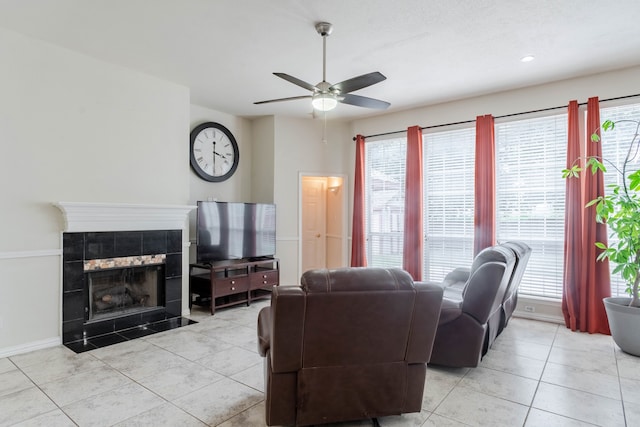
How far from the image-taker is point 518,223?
4574 millimetres

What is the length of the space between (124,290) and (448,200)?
4.42 meters

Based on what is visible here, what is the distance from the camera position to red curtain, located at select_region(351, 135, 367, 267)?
5926 mm

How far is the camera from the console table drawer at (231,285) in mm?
4684

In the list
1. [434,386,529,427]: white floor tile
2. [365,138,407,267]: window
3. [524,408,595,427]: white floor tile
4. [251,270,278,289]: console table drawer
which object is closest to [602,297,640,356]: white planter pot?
[524,408,595,427]: white floor tile

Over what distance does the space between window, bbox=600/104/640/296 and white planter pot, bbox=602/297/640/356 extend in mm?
601

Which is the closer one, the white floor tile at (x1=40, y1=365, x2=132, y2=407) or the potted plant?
the white floor tile at (x1=40, y1=365, x2=132, y2=407)

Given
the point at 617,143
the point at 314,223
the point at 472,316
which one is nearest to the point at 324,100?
the point at 472,316

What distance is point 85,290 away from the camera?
3680 millimetres

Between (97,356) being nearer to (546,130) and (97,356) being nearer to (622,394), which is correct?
(622,394)

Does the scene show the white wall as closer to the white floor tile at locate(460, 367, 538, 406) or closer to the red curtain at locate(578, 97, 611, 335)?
the white floor tile at locate(460, 367, 538, 406)

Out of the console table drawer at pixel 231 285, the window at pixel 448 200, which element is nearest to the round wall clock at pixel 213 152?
the console table drawer at pixel 231 285

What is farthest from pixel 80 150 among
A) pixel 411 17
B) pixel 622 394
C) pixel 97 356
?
pixel 622 394

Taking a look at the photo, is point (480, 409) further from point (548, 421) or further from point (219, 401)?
point (219, 401)

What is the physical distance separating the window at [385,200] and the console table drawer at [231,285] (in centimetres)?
216
